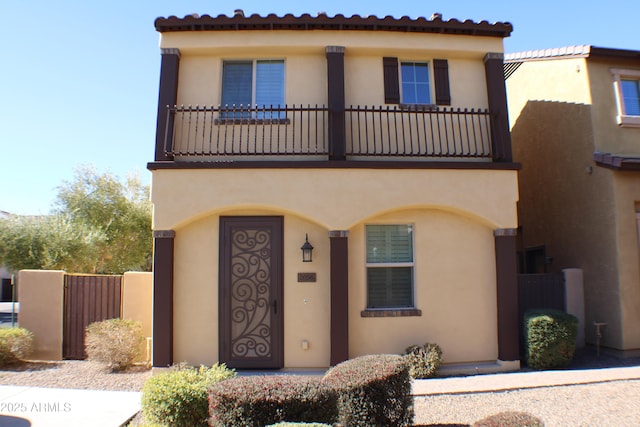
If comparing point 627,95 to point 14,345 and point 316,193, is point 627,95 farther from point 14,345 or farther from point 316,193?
point 14,345

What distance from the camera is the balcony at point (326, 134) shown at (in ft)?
30.3

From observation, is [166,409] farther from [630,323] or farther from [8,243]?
[8,243]

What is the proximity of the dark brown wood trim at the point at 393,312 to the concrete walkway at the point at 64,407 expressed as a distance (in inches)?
161

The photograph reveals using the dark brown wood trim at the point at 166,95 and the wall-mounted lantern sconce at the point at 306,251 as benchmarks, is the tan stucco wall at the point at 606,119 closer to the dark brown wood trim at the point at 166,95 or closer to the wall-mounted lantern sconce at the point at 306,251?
the wall-mounted lantern sconce at the point at 306,251

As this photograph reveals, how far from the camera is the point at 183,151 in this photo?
950 cm

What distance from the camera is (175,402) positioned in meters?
5.76

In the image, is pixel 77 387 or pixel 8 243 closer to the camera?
pixel 77 387

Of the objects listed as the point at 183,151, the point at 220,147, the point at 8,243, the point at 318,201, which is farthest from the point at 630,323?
the point at 8,243

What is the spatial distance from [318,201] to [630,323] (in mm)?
6759

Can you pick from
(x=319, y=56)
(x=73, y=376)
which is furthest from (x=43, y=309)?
(x=319, y=56)

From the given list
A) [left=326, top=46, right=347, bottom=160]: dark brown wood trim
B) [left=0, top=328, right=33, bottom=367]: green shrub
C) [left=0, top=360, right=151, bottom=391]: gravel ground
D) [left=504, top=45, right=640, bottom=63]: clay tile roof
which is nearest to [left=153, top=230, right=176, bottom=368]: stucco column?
[left=0, top=360, right=151, bottom=391]: gravel ground

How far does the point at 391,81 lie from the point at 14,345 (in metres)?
8.95

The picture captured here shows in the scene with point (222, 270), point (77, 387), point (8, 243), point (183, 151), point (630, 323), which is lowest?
point (77, 387)

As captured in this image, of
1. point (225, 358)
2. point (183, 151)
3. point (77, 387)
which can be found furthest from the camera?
point (183, 151)
